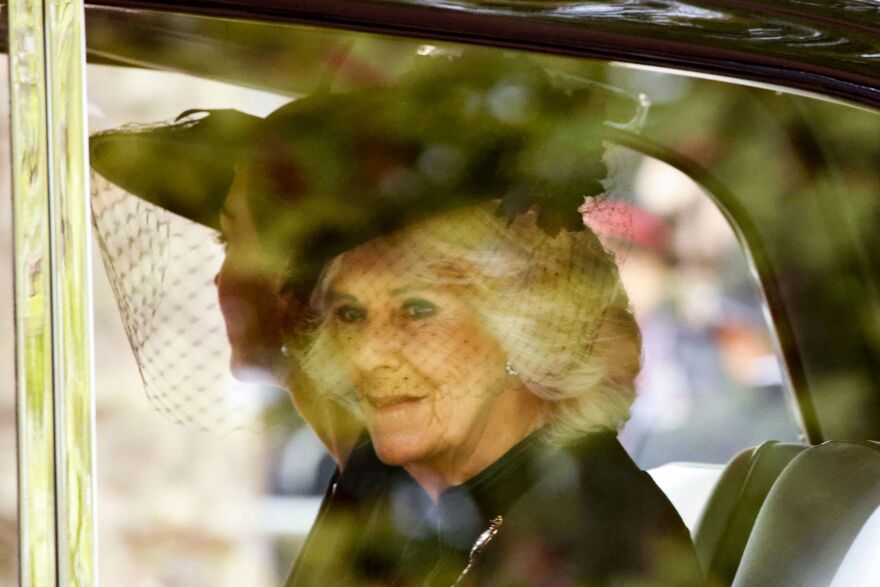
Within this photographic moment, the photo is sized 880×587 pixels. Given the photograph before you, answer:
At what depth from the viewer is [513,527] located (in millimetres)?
1050

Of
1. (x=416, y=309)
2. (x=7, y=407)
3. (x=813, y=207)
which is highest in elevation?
(x=813, y=207)

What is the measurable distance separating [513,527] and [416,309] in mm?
248

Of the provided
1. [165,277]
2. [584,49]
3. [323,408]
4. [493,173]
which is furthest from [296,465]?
[584,49]

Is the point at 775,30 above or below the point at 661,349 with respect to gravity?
above

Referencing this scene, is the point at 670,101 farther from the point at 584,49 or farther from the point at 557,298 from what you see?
the point at 557,298

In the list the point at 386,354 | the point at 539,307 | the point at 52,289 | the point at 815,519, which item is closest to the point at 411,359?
the point at 386,354

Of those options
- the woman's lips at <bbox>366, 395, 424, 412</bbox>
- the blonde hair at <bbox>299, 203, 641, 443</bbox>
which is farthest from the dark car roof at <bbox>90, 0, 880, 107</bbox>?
the woman's lips at <bbox>366, 395, 424, 412</bbox>

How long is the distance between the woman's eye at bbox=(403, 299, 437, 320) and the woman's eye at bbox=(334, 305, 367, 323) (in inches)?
1.7

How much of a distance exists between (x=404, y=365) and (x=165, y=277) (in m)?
0.25

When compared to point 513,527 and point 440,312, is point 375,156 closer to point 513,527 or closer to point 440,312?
point 440,312

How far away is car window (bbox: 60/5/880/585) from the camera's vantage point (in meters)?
1.00

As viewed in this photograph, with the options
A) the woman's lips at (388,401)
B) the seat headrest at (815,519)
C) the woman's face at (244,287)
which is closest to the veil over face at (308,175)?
the woman's face at (244,287)

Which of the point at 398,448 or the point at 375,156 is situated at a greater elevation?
the point at 375,156

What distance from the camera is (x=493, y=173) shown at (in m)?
1.04
